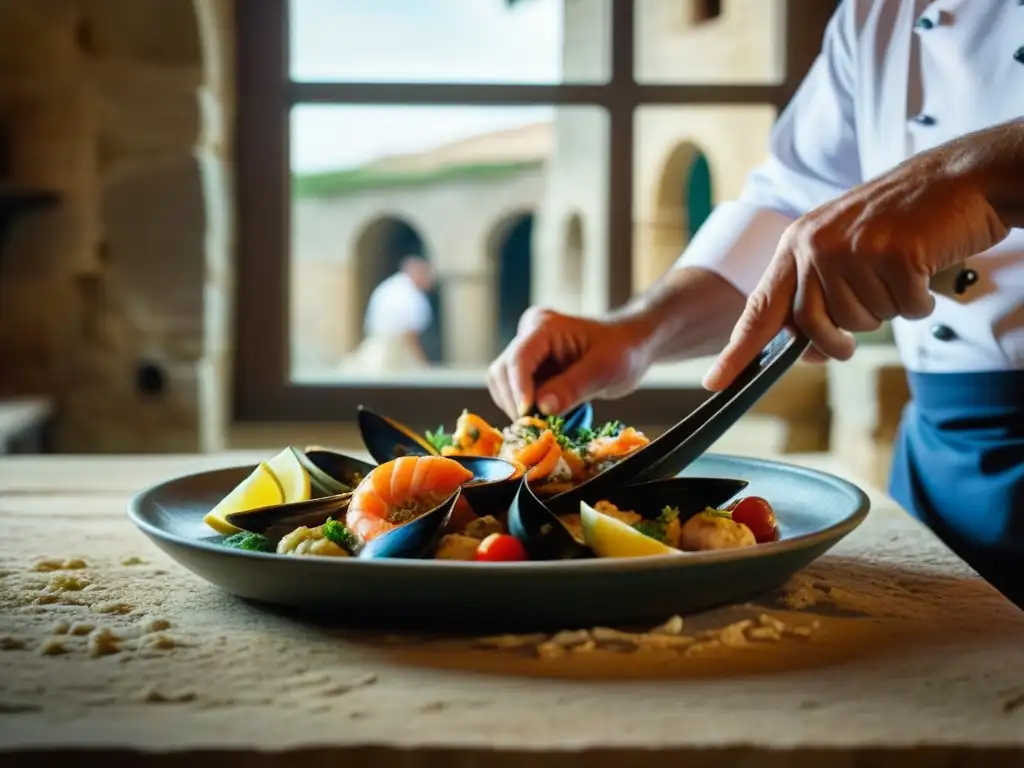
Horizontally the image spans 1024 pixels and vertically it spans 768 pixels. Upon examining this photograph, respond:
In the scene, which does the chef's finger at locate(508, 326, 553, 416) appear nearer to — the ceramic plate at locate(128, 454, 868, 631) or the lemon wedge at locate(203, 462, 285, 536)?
the lemon wedge at locate(203, 462, 285, 536)

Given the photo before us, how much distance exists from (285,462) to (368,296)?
61.2 feet

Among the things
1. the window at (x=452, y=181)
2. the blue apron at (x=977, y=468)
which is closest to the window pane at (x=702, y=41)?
the window at (x=452, y=181)

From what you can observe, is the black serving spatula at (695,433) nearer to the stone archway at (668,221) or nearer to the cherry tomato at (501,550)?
the cherry tomato at (501,550)

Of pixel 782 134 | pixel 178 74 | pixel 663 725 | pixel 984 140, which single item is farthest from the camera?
pixel 178 74

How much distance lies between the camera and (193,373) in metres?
2.59

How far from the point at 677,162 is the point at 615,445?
6514 millimetres

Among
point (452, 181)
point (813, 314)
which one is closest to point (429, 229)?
point (452, 181)

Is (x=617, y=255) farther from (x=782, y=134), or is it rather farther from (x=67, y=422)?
(x=67, y=422)

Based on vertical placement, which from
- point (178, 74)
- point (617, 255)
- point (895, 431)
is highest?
point (178, 74)

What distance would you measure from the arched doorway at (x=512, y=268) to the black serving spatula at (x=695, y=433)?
17.4 meters

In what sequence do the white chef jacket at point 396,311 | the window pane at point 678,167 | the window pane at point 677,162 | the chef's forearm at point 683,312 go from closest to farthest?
the chef's forearm at point 683,312
the window pane at point 678,167
the window pane at point 677,162
the white chef jacket at point 396,311

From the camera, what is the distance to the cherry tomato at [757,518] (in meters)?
0.86

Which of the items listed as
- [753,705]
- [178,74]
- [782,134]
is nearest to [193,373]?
[178,74]

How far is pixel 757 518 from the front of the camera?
858 mm
